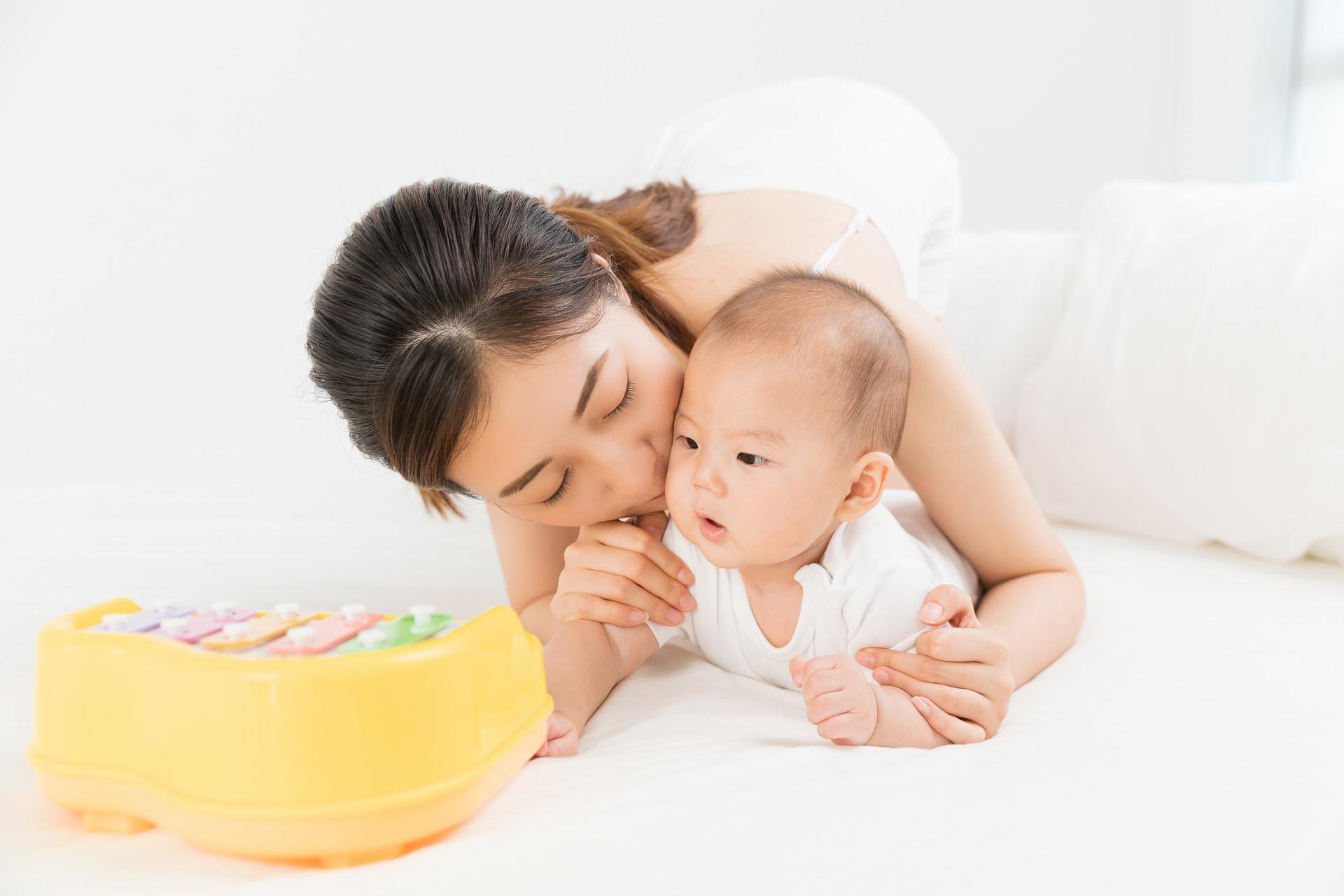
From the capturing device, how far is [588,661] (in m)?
1.09

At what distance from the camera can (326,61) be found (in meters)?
2.46

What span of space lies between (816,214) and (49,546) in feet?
3.97

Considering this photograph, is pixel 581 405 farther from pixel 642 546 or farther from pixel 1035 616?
pixel 1035 616

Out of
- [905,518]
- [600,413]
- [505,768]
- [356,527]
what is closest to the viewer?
[505,768]

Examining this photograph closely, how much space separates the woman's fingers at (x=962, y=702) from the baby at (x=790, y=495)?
0.02 metres

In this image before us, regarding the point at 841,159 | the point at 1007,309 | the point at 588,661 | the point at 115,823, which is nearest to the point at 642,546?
the point at 588,661

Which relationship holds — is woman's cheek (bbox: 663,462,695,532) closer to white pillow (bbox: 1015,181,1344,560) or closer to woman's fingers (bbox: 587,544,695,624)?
woman's fingers (bbox: 587,544,695,624)

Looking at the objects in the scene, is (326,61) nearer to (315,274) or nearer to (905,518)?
(315,274)

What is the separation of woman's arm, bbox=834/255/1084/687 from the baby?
11 centimetres

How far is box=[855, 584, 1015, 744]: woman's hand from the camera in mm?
947

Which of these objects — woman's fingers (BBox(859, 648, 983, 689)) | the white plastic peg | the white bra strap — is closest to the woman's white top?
the white bra strap

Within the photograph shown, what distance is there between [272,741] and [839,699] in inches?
18.0

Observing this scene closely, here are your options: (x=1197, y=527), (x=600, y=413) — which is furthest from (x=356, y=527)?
(x=1197, y=527)

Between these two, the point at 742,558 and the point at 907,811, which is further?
the point at 742,558
